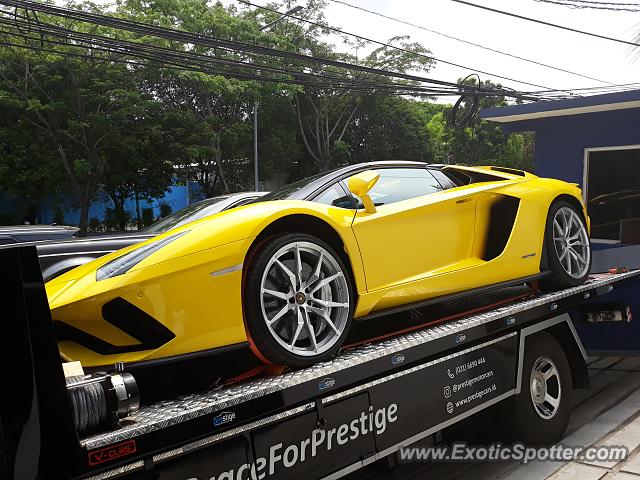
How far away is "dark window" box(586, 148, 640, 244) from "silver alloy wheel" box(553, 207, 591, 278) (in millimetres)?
3927

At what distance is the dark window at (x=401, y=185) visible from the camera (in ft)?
12.1

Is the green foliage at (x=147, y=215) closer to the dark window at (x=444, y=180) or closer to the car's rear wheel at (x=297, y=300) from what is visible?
the dark window at (x=444, y=180)

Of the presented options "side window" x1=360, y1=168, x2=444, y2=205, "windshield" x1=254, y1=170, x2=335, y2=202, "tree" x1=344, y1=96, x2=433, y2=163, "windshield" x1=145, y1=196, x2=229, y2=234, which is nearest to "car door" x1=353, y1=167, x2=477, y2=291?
"side window" x1=360, y1=168, x2=444, y2=205

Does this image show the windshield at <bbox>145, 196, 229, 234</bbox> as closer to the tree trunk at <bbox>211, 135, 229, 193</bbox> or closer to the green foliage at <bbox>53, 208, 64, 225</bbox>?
the tree trunk at <bbox>211, 135, 229, 193</bbox>

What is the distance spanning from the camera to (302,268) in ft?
9.76

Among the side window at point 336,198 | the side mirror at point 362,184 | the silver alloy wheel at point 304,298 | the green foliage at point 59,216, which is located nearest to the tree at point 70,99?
the green foliage at point 59,216

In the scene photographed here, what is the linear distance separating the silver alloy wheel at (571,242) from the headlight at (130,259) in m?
3.09

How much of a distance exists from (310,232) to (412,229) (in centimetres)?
75

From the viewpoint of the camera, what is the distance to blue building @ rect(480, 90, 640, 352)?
7910 mm

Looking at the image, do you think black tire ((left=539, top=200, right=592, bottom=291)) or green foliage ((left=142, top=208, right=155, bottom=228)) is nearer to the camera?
black tire ((left=539, top=200, right=592, bottom=291))

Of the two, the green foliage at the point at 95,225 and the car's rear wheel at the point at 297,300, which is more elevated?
the car's rear wheel at the point at 297,300

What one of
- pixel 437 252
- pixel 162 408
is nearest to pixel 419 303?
pixel 437 252

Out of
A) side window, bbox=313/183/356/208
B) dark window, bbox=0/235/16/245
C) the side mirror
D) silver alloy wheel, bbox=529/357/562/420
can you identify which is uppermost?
the side mirror

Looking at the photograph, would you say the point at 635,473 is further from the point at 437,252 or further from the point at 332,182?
the point at 332,182
